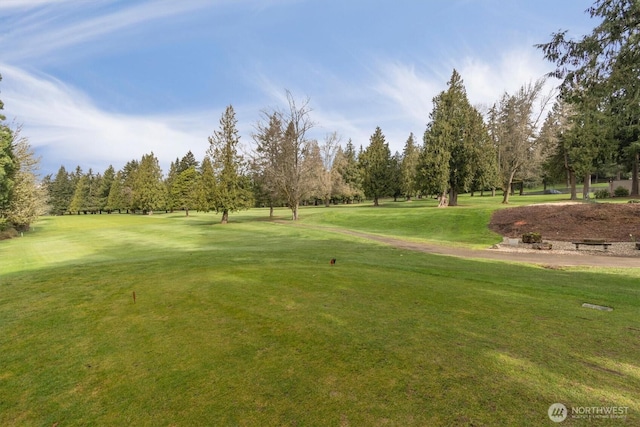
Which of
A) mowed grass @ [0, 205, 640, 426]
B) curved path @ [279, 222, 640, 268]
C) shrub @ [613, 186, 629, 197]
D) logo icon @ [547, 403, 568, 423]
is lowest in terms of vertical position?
curved path @ [279, 222, 640, 268]

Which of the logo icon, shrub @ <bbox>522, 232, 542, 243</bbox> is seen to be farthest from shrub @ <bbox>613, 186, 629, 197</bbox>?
the logo icon

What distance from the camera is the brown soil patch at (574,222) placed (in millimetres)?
22625

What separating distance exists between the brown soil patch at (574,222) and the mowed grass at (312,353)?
1756 cm

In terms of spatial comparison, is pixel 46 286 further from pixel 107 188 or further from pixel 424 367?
pixel 107 188

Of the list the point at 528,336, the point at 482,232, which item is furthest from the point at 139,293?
the point at 482,232

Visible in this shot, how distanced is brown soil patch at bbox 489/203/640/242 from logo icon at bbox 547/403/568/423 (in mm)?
23245

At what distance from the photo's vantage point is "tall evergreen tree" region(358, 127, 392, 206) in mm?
67562

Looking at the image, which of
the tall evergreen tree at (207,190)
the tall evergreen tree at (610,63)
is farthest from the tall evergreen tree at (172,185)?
the tall evergreen tree at (610,63)

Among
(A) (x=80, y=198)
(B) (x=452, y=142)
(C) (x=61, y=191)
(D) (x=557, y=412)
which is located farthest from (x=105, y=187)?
(D) (x=557, y=412)

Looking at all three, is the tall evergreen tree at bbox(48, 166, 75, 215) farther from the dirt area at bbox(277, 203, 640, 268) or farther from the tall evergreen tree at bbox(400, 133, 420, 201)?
the dirt area at bbox(277, 203, 640, 268)

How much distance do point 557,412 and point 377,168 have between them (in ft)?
215

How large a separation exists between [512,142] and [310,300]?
48470mm

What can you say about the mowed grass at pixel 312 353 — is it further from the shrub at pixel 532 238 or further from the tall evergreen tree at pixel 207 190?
the tall evergreen tree at pixel 207 190

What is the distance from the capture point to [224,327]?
5.86 metres
